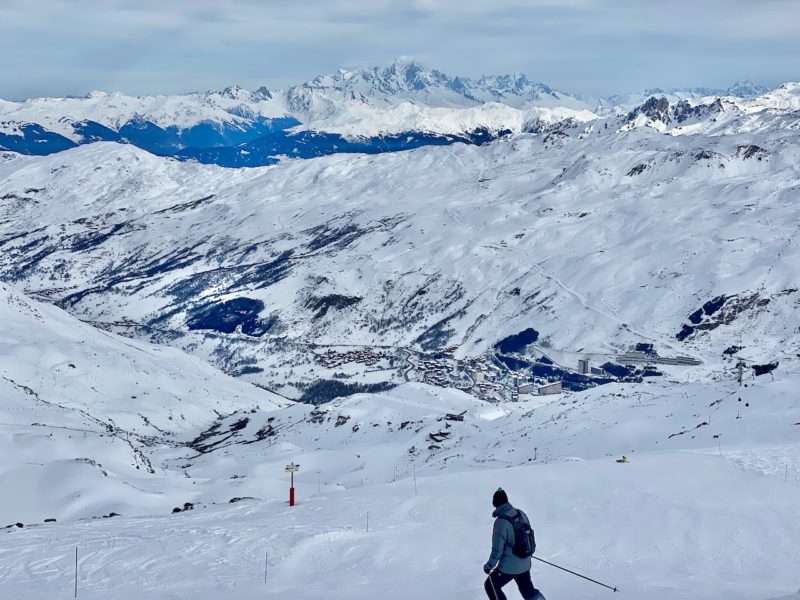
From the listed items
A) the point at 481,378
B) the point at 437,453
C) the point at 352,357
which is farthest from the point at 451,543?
the point at 352,357

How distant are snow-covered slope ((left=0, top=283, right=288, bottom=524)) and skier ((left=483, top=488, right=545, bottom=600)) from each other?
75.5ft

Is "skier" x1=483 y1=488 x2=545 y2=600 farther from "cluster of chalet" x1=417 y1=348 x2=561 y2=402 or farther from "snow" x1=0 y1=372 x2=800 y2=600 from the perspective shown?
"cluster of chalet" x1=417 y1=348 x2=561 y2=402

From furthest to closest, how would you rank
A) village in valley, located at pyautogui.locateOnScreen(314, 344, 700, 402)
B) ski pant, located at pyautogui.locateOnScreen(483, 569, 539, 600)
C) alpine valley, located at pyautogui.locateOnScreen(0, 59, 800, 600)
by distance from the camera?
village in valley, located at pyautogui.locateOnScreen(314, 344, 700, 402), alpine valley, located at pyautogui.locateOnScreen(0, 59, 800, 600), ski pant, located at pyautogui.locateOnScreen(483, 569, 539, 600)

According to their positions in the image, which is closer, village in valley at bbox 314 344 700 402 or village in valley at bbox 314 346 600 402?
village in valley at bbox 314 346 600 402

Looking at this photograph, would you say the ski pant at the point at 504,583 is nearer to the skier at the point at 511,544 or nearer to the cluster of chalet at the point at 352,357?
the skier at the point at 511,544

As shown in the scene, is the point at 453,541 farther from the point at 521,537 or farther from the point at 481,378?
the point at 481,378

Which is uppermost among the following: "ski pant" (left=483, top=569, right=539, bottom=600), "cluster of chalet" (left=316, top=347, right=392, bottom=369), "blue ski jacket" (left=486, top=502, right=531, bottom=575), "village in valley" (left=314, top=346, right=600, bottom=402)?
"blue ski jacket" (left=486, top=502, right=531, bottom=575)

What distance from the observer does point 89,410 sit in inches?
3524

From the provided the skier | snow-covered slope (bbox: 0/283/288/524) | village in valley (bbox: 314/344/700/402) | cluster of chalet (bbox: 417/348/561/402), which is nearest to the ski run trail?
the skier

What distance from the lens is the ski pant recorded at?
1397cm

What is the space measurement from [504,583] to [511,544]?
93 centimetres

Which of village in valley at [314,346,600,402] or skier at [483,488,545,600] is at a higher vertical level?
skier at [483,488,545,600]

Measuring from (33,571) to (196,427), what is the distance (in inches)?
3206

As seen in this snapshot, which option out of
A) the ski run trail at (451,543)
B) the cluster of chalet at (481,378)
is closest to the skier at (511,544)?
the ski run trail at (451,543)
